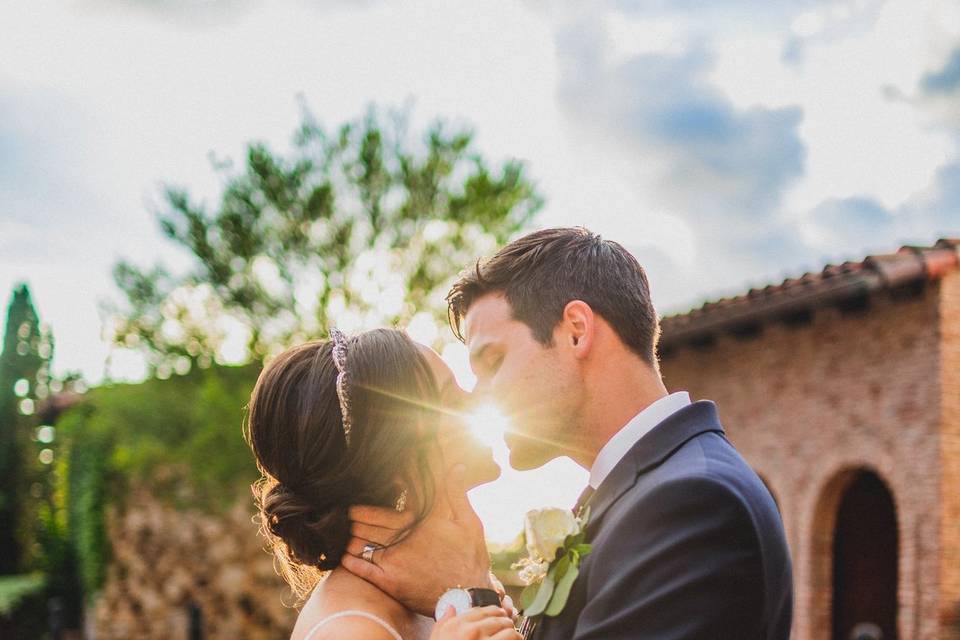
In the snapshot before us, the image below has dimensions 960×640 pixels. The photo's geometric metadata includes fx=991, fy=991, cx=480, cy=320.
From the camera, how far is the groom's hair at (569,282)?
2625mm

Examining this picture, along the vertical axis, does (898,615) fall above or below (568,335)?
above

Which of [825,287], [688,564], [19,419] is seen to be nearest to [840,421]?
[825,287]

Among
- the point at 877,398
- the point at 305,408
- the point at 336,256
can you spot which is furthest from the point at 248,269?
the point at 305,408

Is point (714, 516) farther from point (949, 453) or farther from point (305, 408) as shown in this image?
point (949, 453)

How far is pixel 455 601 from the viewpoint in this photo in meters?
2.38

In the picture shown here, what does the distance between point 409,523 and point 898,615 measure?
7.38 metres

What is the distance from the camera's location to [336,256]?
18.5 m

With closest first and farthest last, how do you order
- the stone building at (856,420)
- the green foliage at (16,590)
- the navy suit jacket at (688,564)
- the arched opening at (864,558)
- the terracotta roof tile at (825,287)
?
the navy suit jacket at (688,564) → the terracotta roof tile at (825,287) → the stone building at (856,420) → the arched opening at (864,558) → the green foliage at (16,590)

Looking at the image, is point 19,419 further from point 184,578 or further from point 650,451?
point 650,451

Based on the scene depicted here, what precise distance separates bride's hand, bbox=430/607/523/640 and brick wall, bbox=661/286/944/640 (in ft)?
22.9

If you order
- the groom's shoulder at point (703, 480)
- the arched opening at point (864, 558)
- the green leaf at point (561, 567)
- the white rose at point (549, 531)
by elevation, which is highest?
the arched opening at point (864, 558)

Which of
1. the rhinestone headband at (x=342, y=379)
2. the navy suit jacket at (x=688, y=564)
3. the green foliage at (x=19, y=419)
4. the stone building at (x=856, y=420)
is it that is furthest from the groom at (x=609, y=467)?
the green foliage at (x=19, y=419)

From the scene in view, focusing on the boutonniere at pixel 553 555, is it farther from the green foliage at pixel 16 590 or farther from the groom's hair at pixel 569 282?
the green foliage at pixel 16 590

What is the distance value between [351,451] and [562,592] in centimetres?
69
